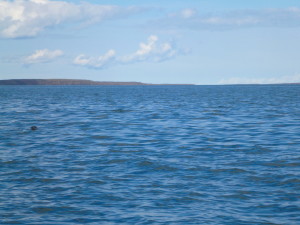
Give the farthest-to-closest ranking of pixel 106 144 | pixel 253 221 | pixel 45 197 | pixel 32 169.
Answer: pixel 106 144, pixel 32 169, pixel 45 197, pixel 253 221

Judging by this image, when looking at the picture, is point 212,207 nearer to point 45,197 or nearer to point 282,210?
point 282,210

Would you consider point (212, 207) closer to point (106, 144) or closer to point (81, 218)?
point (81, 218)

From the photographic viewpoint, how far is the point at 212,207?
11.6m

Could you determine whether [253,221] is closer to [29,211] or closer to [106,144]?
[29,211]

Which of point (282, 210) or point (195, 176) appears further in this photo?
point (195, 176)

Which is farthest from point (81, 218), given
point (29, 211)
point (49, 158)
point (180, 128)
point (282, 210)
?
point (180, 128)

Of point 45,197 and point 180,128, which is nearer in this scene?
point 45,197

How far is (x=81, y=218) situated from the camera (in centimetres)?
1095

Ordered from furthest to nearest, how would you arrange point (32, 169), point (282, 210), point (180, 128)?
1. point (180, 128)
2. point (32, 169)
3. point (282, 210)

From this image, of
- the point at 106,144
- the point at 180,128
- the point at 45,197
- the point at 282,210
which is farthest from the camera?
the point at 180,128

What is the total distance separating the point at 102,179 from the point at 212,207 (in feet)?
14.2

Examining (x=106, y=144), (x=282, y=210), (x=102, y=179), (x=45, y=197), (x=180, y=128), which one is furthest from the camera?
(x=180, y=128)

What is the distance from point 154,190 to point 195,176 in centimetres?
214

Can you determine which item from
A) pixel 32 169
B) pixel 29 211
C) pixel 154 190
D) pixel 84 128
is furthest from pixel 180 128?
pixel 29 211
